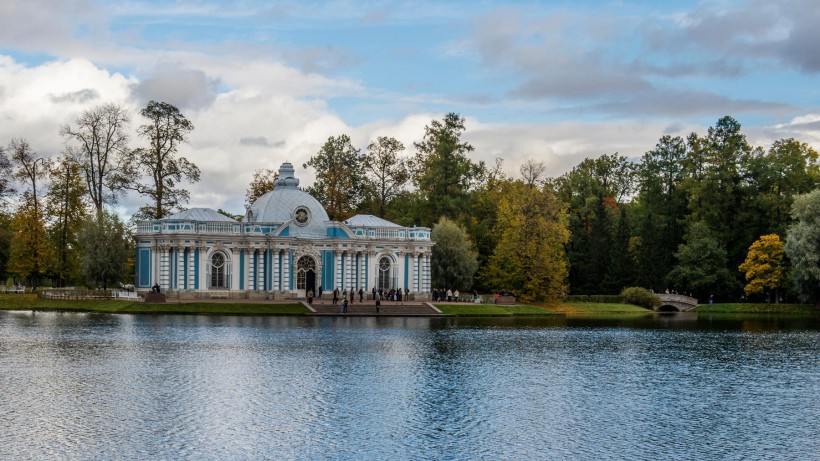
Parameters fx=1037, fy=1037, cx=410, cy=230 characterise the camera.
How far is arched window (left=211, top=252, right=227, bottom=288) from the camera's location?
7681 centimetres

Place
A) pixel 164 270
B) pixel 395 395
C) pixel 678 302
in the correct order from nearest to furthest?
pixel 395 395 → pixel 164 270 → pixel 678 302

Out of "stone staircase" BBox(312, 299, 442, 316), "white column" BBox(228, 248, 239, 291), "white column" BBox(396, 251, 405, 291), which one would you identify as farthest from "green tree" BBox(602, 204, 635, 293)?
"white column" BBox(228, 248, 239, 291)

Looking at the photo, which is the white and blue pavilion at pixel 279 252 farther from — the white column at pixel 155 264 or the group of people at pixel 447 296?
the group of people at pixel 447 296

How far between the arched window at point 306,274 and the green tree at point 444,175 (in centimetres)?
1798

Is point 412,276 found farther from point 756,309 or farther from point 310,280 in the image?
point 756,309

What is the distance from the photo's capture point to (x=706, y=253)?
89938mm

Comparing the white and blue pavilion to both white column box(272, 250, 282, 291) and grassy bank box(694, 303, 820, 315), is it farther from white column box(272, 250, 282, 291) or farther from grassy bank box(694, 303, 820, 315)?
grassy bank box(694, 303, 820, 315)

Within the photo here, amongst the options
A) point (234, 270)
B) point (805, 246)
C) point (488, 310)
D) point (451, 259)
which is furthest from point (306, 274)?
point (805, 246)

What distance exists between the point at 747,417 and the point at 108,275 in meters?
59.6

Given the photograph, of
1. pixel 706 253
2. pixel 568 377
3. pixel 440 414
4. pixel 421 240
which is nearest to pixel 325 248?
pixel 421 240

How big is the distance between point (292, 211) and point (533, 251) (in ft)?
62.8

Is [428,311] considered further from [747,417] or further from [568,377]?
[747,417]

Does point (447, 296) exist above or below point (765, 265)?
below

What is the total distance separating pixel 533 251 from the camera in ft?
268
